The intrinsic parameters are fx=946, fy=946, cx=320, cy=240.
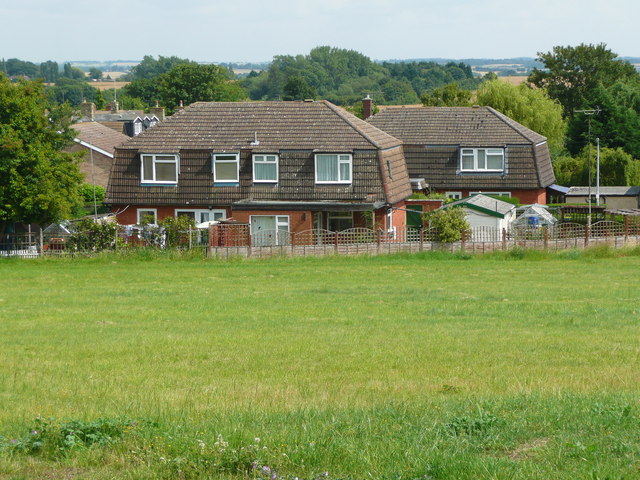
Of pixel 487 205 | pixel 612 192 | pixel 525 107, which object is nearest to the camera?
pixel 487 205

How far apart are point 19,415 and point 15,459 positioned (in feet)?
9.88

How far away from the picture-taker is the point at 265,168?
154 feet

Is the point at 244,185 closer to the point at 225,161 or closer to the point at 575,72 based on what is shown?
the point at 225,161

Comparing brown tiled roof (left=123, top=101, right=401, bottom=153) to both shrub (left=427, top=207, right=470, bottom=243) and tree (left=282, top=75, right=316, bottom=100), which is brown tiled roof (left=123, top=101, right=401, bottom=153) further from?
tree (left=282, top=75, right=316, bottom=100)

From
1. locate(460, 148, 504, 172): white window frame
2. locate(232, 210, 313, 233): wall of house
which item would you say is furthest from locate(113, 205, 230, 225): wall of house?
locate(460, 148, 504, 172): white window frame

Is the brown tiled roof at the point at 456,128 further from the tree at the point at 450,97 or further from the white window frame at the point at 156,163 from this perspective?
the tree at the point at 450,97

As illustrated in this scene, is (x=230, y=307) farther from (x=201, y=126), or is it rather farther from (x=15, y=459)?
(x=201, y=126)

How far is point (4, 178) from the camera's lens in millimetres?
38938

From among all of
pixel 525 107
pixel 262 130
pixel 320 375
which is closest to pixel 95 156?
pixel 262 130

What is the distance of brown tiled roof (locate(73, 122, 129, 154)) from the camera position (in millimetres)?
68375

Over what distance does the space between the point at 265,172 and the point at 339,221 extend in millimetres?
4483

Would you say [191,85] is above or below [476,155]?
above

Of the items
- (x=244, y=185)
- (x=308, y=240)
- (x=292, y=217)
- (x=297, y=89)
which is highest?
(x=297, y=89)

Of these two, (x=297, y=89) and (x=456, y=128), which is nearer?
(x=456, y=128)
